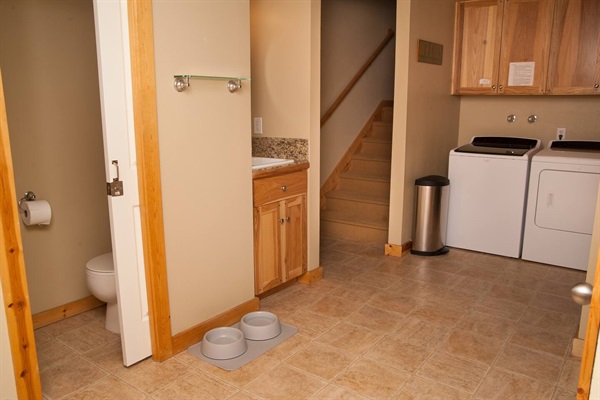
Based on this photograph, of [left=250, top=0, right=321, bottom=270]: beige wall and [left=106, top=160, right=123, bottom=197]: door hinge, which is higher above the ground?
[left=250, top=0, right=321, bottom=270]: beige wall

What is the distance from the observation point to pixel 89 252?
3.24m

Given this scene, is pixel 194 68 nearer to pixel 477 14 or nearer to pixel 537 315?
pixel 537 315

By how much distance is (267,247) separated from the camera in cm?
331

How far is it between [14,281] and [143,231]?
0.66m

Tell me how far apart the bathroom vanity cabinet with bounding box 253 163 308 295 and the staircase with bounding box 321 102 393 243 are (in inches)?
50.2

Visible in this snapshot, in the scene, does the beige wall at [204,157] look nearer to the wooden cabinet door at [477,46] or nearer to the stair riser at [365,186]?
the stair riser at [365,186]

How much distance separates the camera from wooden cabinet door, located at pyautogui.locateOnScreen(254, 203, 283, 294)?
3209 mm

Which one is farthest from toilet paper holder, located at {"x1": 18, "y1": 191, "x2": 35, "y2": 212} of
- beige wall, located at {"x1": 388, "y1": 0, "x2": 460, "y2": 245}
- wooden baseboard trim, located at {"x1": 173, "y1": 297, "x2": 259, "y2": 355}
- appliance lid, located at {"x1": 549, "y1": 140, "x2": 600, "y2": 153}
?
appliance lid, located at {"x1": 549, "y1": 140, "x2": 600, "y2": 153}

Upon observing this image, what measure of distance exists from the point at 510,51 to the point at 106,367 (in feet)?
13.4

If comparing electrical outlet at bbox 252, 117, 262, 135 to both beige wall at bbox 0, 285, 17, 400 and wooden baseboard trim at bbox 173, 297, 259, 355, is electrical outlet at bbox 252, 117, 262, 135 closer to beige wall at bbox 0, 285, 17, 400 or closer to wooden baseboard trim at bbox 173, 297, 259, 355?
wooden baseboard trim at bbox 173, 297, 259, 355

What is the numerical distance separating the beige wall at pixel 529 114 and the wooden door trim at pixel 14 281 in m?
4.30

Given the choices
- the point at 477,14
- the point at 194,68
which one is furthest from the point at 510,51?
the point at 194,68

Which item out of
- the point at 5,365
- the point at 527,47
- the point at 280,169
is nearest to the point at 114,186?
the point at 5,365

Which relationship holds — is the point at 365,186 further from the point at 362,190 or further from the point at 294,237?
the point at 294,237
